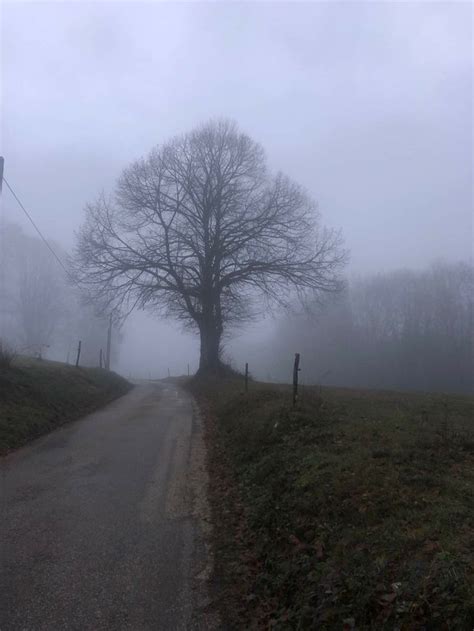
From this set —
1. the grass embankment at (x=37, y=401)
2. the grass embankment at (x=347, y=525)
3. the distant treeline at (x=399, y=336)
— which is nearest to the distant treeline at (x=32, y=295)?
the distant treeline at (x=399, y=336)

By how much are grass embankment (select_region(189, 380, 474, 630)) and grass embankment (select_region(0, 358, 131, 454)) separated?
4.39 meters

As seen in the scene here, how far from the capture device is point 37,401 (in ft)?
46.3

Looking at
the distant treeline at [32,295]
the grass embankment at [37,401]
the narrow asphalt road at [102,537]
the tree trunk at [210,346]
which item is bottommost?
the narrow asphalt road at [102,537]

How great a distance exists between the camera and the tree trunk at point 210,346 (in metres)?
30.6

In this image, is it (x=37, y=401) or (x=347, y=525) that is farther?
(x=37, y=401)

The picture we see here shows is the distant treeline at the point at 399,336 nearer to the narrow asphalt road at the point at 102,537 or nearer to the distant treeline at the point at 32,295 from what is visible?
the distant treeline at the point at 32,295

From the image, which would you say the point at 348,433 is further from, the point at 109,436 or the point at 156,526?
the point at 109,436

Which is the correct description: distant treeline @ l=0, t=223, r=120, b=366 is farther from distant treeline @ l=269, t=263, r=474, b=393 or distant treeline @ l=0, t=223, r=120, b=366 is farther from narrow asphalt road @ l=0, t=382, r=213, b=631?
narrow asphalt road @ l=0, t=382, r=213, b=631

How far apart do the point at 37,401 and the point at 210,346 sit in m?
17.2

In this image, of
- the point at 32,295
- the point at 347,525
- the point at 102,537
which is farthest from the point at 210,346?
the point at 32,295

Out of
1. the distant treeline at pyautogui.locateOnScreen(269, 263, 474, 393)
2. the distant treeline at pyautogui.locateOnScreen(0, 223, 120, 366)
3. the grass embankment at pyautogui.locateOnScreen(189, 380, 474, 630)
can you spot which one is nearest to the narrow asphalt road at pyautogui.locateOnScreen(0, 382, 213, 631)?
the grass embankment at pyautogui.locateOnScreen(189, 380, 474, 630)

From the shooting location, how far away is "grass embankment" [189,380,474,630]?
4.10 m

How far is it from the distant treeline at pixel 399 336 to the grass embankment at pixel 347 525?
1497 inches

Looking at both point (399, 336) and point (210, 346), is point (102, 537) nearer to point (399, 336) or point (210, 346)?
point (210, 346)
